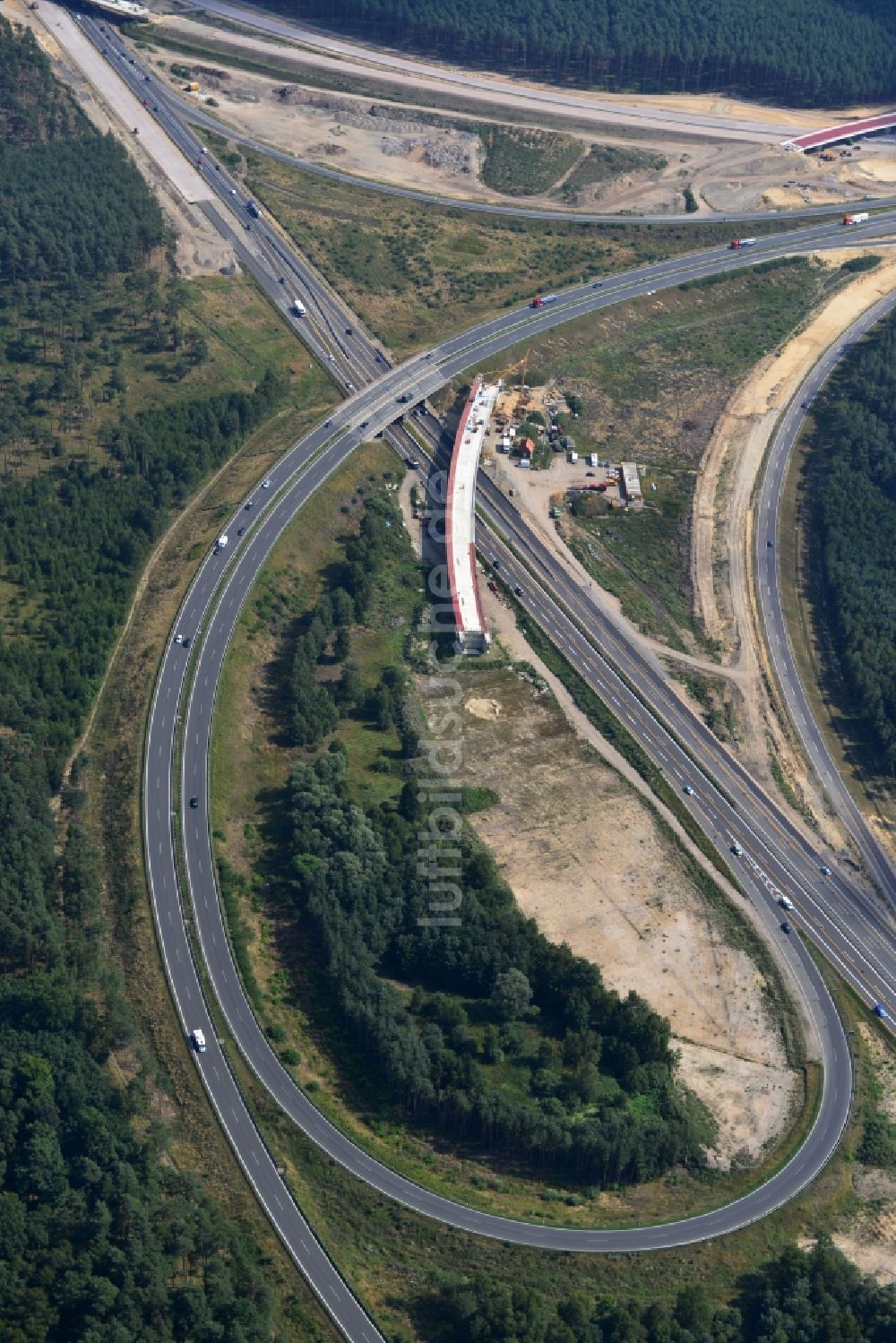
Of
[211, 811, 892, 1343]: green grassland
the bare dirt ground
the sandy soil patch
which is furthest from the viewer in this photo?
the sandy soil patch

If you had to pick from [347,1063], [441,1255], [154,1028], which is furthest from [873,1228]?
[154,1028]

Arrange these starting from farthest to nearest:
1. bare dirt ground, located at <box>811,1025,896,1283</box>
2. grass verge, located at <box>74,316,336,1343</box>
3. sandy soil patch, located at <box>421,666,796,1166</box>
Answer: sandy soil patch, located at <box>421,666,796,1166</box> < bare dirt ground, located at <box>811,1025,896,1283</box> < grass verge, located at <box>74,316,336,1343</box>

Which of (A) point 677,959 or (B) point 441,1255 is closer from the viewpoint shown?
(B) point 441,1255

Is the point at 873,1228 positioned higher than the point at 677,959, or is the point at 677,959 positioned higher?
the point at 677,959

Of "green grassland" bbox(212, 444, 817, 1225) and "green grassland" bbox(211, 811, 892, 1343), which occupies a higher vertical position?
"green grassland" bbox(212, 444, 817, 1225)

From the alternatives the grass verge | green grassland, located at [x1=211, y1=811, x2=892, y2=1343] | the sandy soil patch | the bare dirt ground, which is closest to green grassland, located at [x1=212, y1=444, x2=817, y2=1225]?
green grassland, located at [x1=211, y1=811, x2=892, y2=1343]

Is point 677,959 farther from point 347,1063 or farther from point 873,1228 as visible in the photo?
point 347,1063

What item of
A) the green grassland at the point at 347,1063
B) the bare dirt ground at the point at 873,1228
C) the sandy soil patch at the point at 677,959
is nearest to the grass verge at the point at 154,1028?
the green grassland at the point at 347,1063

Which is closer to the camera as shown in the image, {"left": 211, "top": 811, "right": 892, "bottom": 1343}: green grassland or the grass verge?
the grass verge

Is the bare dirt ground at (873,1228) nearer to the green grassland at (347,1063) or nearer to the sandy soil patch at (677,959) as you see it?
the green grassland at (347,1063)

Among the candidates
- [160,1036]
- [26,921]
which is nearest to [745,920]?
[160,1036]

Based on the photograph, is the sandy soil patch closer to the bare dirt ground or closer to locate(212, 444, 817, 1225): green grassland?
locate(212, 444, 817, 1225): green grassland
